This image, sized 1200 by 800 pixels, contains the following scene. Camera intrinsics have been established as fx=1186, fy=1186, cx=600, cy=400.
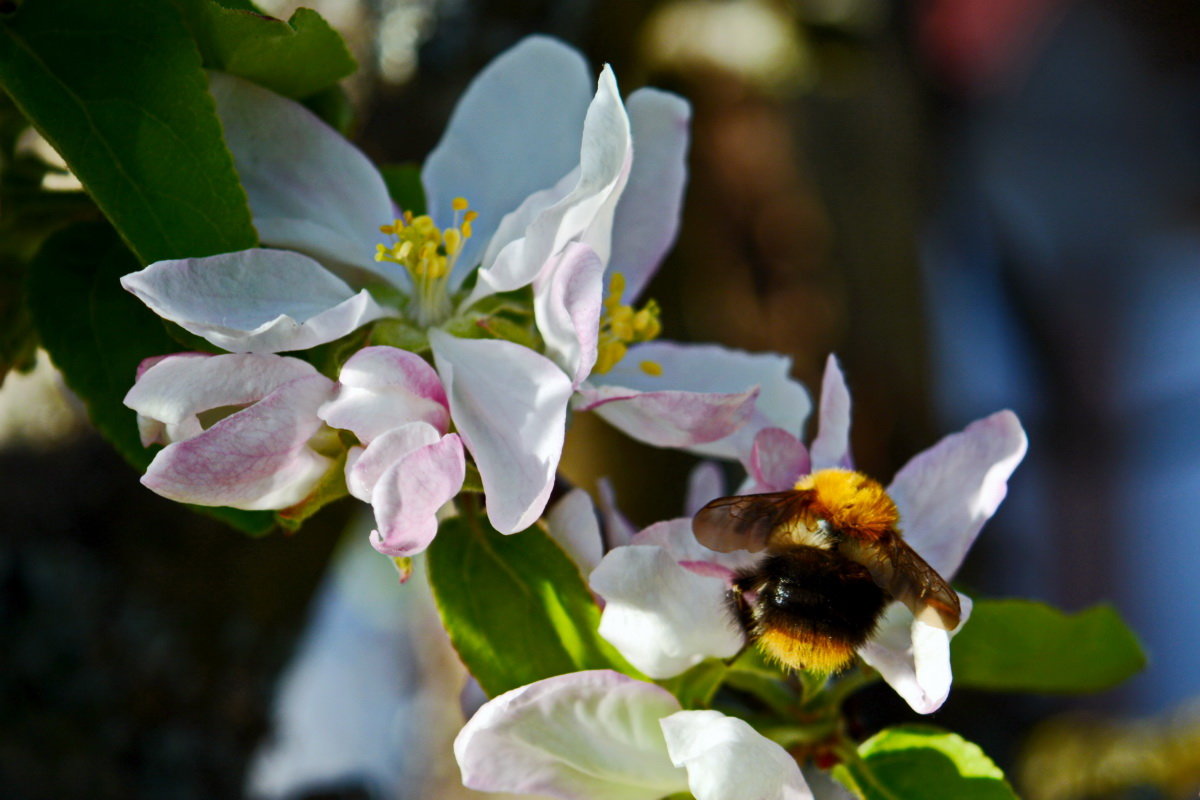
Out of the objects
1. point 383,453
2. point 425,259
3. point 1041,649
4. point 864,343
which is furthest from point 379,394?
point 864,343

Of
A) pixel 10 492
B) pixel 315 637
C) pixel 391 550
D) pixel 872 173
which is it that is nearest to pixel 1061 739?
pixel 872 173

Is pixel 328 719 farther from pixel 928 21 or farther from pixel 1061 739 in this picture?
pixel 928 21

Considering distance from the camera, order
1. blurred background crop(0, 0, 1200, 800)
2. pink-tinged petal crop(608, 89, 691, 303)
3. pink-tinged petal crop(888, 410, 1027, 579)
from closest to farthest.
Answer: pink-tinged petal crop(888, 410, 1027, 579), pink-tinged petal crop(608, 89, 691, 303), blurred background crop(0, 0, 1200, 800)

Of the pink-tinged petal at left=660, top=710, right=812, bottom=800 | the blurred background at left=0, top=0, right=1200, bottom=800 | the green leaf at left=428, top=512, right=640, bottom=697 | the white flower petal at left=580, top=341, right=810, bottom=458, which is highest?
the white flower petal at left=580, top=341, right=810, bottom=458

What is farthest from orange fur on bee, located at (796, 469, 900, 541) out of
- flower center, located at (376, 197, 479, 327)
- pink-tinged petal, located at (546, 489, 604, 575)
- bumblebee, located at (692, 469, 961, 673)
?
flower center, located at (376, 197, 479, 327)

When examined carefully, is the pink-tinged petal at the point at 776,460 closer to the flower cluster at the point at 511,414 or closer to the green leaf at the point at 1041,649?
the flower cluster at the point at 511,414

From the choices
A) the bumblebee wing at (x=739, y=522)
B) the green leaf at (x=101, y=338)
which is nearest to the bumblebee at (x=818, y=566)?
the bumblebee wing at (x=739, y=522)

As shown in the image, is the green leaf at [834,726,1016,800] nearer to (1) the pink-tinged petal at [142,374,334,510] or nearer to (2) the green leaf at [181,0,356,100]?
(1) the pink-tinged petal at [142,374,334,510]
